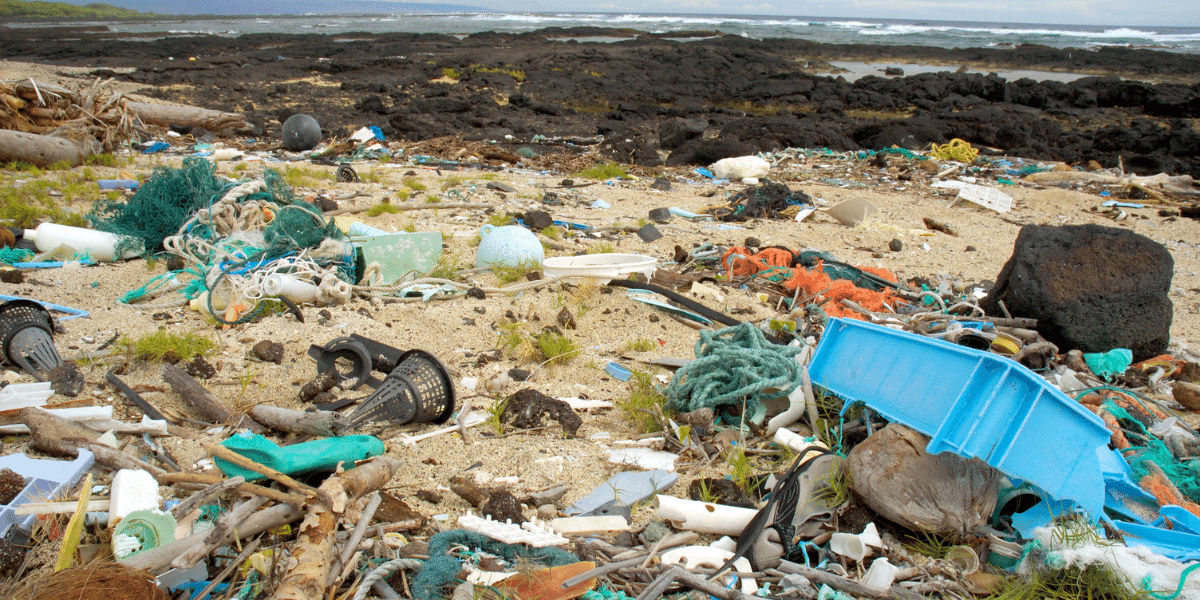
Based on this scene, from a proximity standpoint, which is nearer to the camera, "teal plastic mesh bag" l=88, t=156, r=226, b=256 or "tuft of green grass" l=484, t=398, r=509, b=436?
"tuft of green grass" l=484, t=398, r=509, b=436

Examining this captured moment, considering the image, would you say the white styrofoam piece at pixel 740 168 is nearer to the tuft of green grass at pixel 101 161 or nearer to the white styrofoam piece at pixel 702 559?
the tuft of green grass at pixel 101 161

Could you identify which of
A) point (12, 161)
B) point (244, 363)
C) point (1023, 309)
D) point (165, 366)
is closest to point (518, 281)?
point (244, 363)

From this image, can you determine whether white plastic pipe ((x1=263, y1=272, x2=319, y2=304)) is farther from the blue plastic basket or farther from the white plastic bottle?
the blue plastic basket

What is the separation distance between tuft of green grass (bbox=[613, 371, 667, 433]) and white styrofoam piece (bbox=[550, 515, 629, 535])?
758 millimetres

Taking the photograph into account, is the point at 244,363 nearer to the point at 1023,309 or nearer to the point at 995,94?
the point at 1023,309

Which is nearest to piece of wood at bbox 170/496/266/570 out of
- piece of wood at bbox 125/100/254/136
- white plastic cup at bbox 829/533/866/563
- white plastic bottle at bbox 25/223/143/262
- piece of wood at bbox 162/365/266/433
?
piece of wood at bbox 162/365/266/433

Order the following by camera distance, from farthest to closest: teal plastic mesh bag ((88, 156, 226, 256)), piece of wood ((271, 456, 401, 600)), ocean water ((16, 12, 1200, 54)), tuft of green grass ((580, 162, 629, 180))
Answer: ocean water ((16, 12, 1200, 54)) → tuft of green grass ((580, 162, 629, 180)) → teal plastic mesh bag ((88, 156, 226, 256)) → piece of wood ((271, 456, 401, 600))

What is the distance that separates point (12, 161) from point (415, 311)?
597 centimetres

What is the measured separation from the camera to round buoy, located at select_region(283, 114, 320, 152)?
32.7 ft

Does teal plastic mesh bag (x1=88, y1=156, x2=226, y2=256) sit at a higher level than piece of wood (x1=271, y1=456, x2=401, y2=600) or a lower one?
higher

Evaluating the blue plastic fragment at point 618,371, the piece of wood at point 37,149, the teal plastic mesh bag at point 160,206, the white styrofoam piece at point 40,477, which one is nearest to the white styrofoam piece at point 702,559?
the blue plastic fragment at point 618,371

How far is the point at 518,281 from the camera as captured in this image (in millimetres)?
4500

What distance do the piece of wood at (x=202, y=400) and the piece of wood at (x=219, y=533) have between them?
0.81 metres

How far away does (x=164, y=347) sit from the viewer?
306 cm
